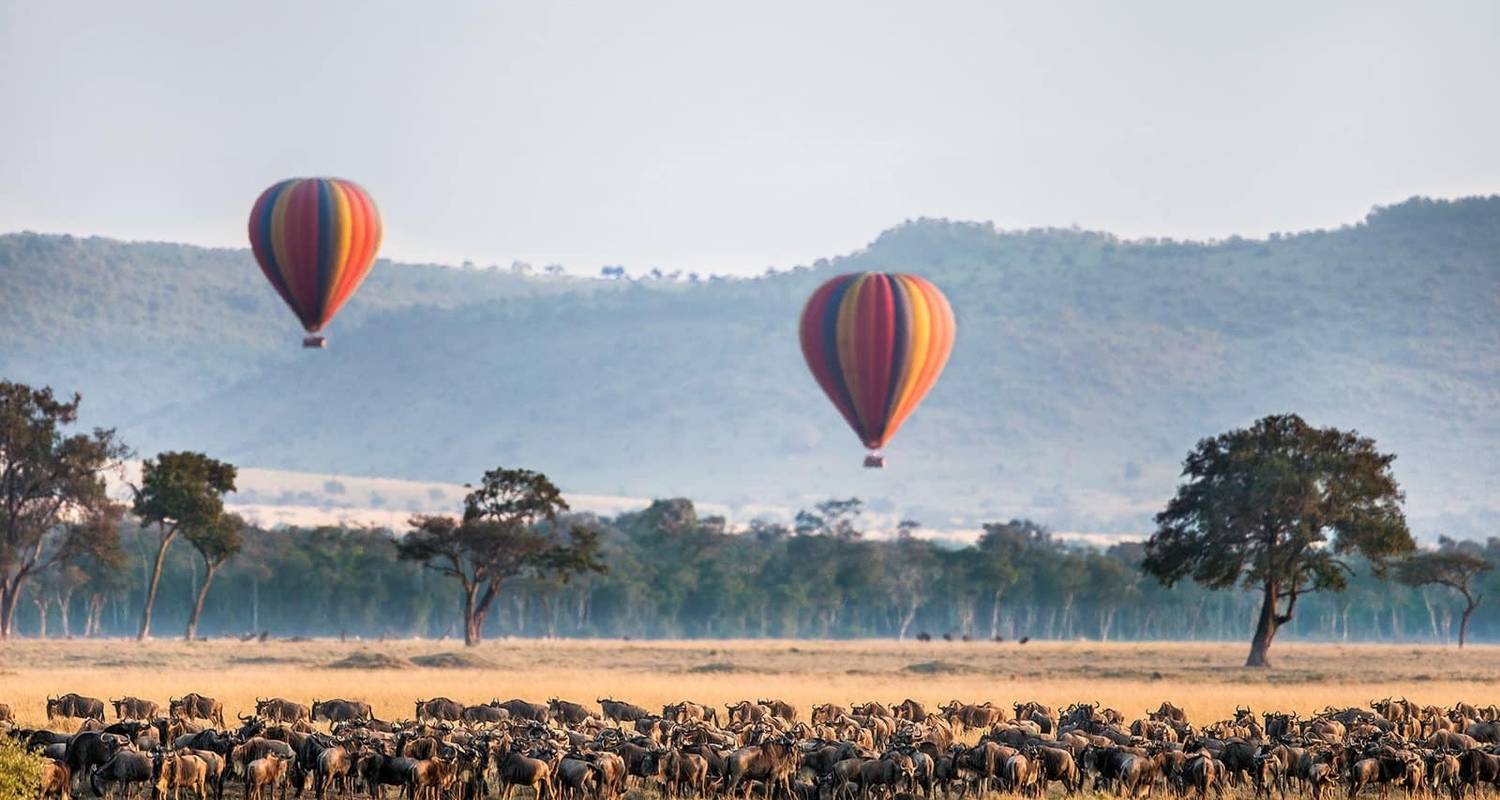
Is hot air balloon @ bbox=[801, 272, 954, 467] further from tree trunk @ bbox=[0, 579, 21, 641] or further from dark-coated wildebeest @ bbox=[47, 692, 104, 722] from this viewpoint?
dark-coated wildebeest @ bbox=[47, 692, 104, 722]

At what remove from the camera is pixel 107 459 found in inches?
4473

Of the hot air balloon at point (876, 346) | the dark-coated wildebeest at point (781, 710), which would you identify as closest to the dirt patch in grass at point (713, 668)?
the hot air balloon at point (876, 346)

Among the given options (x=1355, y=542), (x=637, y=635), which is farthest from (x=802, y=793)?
(x=637, y=635)

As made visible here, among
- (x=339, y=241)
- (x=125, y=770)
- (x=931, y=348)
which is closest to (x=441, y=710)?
(x=125, y=770)

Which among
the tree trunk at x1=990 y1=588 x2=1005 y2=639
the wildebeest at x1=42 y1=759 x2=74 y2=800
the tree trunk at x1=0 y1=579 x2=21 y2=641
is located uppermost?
the tree trunk at x1=990 y1=588 x2=1005 y2=639

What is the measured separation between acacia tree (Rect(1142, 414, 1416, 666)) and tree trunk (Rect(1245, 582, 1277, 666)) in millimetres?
39

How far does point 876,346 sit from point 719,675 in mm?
17726

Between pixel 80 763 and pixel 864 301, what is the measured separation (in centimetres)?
5714

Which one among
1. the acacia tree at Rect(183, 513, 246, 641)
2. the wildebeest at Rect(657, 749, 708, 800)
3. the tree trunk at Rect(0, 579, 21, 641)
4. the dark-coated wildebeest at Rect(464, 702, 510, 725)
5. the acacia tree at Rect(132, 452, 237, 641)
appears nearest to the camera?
the wildebeest at Rect(657, 749, 708, 800)

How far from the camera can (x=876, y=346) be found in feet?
294

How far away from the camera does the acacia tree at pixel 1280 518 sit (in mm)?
88375

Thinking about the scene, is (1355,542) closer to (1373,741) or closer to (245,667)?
(245,667)

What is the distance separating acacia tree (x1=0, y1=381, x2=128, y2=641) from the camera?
10962cm

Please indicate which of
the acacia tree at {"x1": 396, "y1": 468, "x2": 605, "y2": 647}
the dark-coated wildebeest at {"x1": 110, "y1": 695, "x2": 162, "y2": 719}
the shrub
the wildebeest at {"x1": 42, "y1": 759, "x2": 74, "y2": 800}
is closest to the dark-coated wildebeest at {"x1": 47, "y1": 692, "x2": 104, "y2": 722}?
the dark-coated wildebeest at {"x1": 110, "y1": 695, "x2": 162, "y2": 719}
